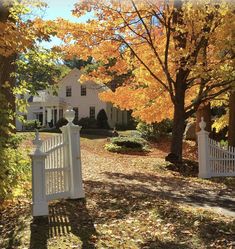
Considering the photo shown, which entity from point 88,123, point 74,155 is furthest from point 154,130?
point 74,155

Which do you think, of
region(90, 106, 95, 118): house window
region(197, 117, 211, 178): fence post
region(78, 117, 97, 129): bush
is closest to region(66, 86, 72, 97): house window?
region(90, 106, 95, 118): house window

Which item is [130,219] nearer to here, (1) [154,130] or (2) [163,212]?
(2) [163,212]

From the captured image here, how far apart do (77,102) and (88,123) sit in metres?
4.81

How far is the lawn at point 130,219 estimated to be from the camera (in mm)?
6664

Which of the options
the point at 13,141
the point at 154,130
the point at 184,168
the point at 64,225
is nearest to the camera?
the point at 64,225

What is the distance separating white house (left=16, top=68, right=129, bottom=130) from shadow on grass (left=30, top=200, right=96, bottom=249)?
4083cm

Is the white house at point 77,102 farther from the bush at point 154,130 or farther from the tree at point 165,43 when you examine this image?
the tree at point 165,43

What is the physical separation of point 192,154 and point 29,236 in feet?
66.4

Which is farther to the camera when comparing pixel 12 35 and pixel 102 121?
pixel 102 121

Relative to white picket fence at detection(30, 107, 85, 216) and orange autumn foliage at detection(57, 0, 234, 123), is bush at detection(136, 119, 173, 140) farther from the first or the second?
white picket fence at detection(30, 107, 85, 216)

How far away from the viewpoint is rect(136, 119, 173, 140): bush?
3297 cm

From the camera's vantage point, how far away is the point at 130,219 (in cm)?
789

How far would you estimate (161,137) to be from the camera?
3344 centimetres

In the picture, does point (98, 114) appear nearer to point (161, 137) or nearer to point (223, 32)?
point (161, 137)
